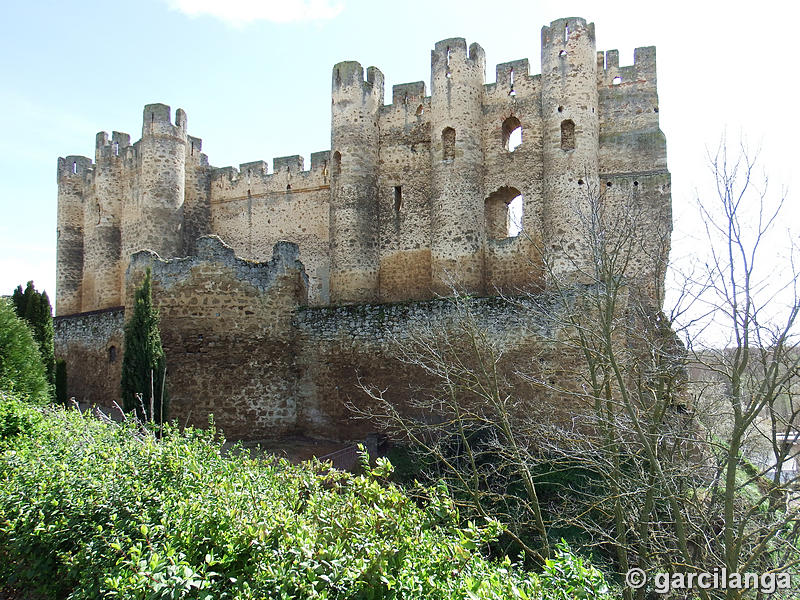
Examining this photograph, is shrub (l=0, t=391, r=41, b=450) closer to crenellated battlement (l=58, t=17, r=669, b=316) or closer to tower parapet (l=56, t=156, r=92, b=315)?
crenellated battlement (l=58, t=17, r=669, b=316)

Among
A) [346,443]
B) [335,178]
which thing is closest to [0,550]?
[346,443]

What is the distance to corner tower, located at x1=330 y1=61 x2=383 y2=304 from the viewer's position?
23.0 metres

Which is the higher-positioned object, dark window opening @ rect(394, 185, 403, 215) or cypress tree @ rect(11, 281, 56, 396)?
dark window opening @ rect(394, 185, 403, 215)

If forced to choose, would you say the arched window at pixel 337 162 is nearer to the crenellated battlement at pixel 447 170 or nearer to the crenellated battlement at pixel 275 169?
the crenellated battlement at pixel 447 170

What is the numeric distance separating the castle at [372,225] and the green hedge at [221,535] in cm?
935

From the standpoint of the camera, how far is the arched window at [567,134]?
21.0 m

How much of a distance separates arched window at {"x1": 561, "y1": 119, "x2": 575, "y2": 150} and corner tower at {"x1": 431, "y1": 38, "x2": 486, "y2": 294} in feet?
9.59

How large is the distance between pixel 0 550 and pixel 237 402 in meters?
10.1

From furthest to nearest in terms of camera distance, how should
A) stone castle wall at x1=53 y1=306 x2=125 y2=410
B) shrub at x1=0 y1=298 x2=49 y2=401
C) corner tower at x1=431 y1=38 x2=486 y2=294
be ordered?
1. corner tower at x1=431 y1=38 x2=486 y2=294
2. stone castle wall at x1=53 y1=306 x2=125 y2=410
3. shrub at x1=0 y1=298 x2=49 y2=401

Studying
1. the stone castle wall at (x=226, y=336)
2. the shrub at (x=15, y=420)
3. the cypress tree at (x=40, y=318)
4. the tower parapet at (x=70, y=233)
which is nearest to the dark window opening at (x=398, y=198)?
the stone castle wall at (x=226, y=336)

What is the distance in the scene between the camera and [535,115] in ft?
73.0

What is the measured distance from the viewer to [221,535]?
17.1 ft

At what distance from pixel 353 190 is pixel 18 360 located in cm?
1285
